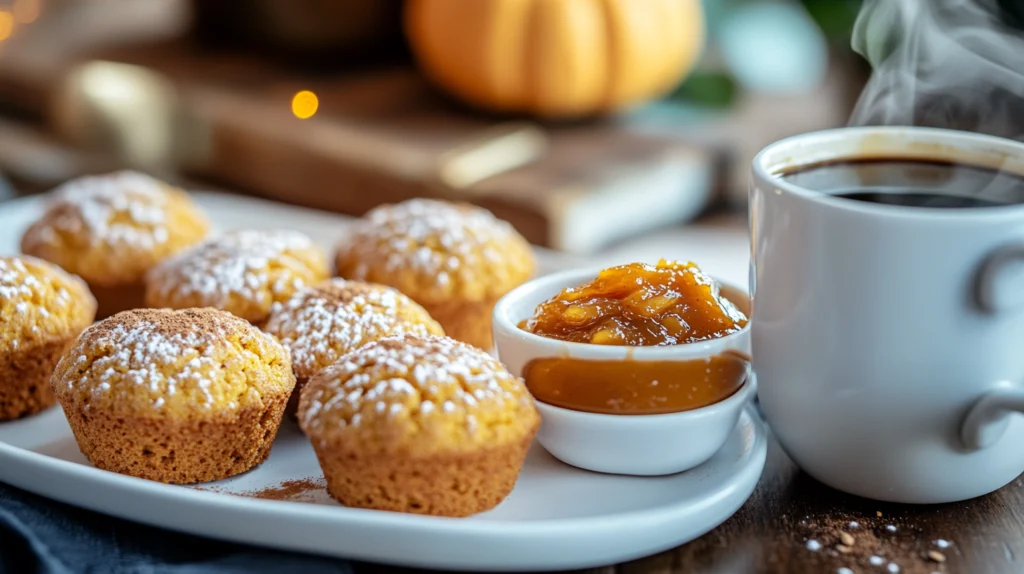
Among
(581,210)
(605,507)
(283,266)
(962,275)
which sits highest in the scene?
(962,275)

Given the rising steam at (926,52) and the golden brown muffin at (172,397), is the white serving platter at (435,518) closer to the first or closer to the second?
the golden brown muffin at (172,397)

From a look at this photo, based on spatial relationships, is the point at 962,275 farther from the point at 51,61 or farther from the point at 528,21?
the point at 51,61

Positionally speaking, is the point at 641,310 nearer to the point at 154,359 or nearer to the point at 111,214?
the point at 154,359

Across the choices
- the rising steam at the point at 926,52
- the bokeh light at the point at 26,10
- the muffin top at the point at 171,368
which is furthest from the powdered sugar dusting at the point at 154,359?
the bokeh light at the point at 26,10

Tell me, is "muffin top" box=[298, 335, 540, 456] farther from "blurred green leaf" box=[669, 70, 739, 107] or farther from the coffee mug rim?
"blurred green leaf" box=[669, 70, 739, 107]

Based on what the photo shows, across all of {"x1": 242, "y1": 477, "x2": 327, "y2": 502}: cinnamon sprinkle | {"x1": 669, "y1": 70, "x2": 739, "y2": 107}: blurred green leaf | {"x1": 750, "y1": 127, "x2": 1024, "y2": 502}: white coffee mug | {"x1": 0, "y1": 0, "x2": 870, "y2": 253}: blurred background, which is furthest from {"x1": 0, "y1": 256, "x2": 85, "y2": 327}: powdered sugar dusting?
{"x1": 669, "y1": 70, "x2": 739, "y2": 107}: blurred green leaf

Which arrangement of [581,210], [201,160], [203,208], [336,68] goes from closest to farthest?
[203,208] → [581,210] → [201,160] → [336,68]

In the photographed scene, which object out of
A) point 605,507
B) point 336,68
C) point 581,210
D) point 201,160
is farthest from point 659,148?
point 605,507
